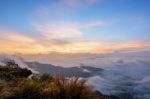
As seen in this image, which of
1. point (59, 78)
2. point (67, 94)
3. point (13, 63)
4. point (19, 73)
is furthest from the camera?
point (13, 63)

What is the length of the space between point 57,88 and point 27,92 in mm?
1128

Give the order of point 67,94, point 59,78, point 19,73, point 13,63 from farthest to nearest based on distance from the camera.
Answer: point 13,63
point 19,73
point 59,78
point 67,94

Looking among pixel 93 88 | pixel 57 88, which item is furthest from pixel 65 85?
pixel 93 88

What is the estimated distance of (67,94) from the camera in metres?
13.0

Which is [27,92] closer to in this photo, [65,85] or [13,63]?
[65,85]

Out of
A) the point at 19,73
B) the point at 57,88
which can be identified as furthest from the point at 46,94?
the point at 19,73

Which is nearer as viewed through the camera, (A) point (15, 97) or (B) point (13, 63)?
(A) point (15, 97)

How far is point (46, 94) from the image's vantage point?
13.0m

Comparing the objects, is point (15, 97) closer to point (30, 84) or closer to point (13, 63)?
point (30, 84)

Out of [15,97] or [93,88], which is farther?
[93,88]

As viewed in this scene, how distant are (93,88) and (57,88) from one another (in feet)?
4.95

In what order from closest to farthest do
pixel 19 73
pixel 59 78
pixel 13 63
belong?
1. pixel 59 78
2. pixel 19 73
3. pixel 13 63

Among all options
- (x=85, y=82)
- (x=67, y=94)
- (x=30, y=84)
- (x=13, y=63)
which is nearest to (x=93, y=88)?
(x=85, y=82)

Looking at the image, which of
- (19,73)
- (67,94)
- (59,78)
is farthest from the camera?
(19,73)
